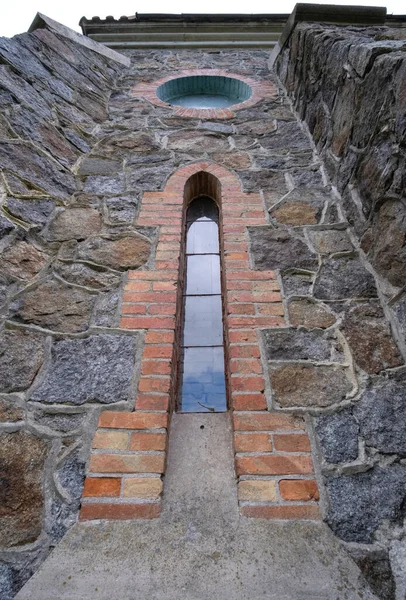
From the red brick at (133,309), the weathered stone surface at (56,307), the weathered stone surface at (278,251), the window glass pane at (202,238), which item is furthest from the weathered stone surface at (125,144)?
the red brick at (133,309)

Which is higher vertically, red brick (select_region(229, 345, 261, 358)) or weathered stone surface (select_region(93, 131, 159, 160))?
weathered stone surface (select_region(93, 131, 159, 160))

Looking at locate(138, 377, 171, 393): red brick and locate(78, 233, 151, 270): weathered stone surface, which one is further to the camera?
locate(78, 233, 151, 270): weathered stone surface

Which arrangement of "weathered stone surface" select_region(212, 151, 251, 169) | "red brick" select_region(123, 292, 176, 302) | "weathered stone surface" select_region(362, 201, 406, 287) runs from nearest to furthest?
"weathered stone surface" select_region(362, 201, 406, 287) < "red brick" select_region(123, 292, 176, 302) < "weathered stone surface" select_region(212, 151, 251, 169)

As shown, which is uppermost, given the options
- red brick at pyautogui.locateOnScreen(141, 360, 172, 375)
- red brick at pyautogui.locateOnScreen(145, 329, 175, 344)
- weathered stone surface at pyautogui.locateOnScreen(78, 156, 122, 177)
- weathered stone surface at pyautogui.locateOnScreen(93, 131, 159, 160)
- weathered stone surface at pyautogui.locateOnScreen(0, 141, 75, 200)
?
weathered stone surface at pyautogui.locateOnScreen(93, 131, 159, 160)

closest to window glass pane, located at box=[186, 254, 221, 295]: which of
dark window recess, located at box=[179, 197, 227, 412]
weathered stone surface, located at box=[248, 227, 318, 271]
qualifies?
dark window recess, located at box=[179, 197, 227, 412]

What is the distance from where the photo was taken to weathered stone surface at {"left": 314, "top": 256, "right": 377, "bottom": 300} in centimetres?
234

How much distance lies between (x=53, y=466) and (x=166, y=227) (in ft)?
5.87

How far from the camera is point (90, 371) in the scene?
1995mm

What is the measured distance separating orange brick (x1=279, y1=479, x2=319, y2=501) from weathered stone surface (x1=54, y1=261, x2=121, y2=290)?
60.3 inches

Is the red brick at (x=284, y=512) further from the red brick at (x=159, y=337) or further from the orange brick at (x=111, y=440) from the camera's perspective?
the red brick at (x=159, y=337)

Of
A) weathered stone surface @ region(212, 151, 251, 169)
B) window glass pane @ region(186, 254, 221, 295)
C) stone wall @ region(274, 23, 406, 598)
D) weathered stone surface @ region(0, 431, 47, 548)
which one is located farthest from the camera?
weathered stone surface @ region(212, 151, 251, 169)

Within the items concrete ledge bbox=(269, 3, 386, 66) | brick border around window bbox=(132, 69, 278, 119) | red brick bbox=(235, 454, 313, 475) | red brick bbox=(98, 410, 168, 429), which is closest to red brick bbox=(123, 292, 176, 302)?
red brick bbox=(98, 410, 168, 429)

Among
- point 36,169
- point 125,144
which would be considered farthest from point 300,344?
point 125,144

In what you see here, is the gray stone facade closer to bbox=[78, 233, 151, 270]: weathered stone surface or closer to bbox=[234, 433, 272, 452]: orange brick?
bbox=[78, 233, 151, 270]: weathered stone surface
